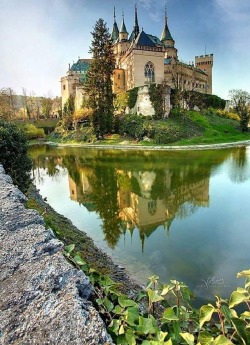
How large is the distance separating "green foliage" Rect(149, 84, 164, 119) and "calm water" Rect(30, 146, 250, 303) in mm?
22946

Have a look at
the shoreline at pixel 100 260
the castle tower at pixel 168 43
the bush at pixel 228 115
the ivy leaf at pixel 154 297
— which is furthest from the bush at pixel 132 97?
the ivy leaf at pixel 154 297

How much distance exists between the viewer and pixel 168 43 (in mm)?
59375

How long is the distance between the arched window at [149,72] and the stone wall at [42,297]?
162 ft

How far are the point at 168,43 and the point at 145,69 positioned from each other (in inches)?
588

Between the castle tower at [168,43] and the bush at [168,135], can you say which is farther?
the castle tower at [168,43]

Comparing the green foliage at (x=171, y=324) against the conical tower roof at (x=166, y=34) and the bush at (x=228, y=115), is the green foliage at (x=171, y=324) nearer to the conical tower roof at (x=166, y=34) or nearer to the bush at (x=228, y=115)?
the bush at (x=228, y=115)

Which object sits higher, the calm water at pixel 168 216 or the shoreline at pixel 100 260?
the shoreline at pixel 100 260

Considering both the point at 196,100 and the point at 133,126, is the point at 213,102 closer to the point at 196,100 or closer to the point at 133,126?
the point at 196,100

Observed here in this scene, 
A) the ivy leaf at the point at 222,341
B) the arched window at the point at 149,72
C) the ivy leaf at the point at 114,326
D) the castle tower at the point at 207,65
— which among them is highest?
the castle tower at the point at 207,65

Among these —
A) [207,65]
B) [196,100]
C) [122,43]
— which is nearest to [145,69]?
[196,100]

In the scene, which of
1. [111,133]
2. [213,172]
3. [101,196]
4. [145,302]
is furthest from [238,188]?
[111,133]

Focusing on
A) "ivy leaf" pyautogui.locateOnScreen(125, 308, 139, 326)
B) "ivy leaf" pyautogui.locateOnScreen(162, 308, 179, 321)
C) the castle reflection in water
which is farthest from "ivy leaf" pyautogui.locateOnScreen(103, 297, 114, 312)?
the castle reflection in water

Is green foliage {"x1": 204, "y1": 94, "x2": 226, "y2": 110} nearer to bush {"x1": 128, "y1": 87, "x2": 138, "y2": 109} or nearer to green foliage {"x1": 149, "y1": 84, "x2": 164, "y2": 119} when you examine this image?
green foliage {"x1": 149, "y1": 84, "x2": 164, "y2": 119}

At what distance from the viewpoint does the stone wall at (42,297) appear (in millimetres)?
1909
